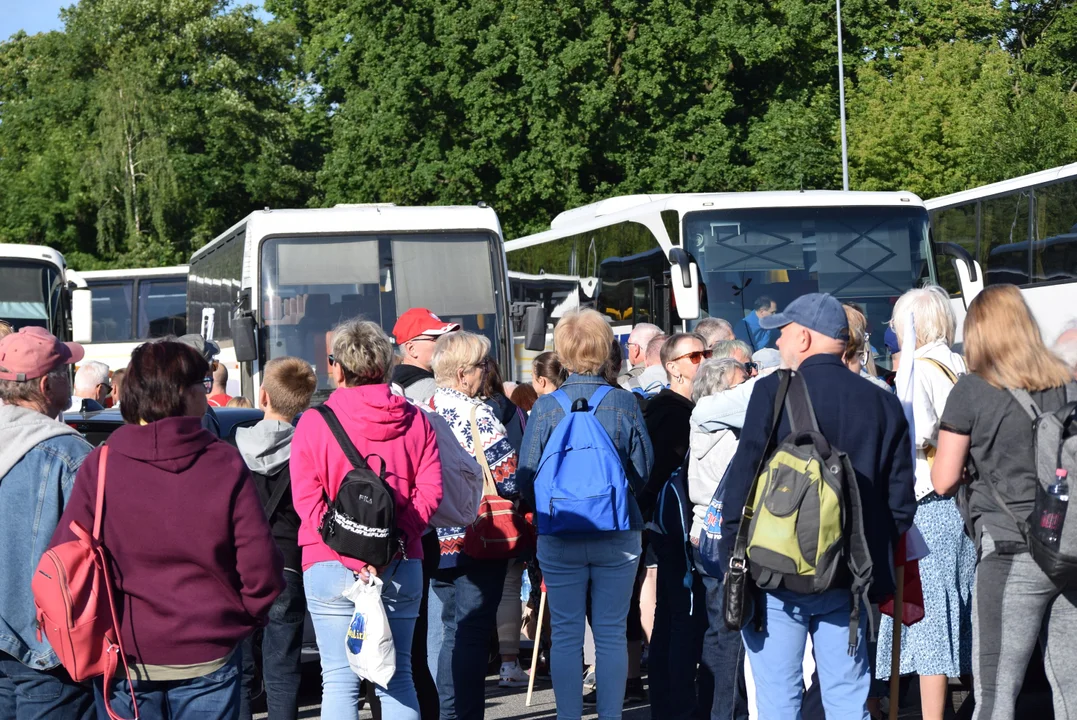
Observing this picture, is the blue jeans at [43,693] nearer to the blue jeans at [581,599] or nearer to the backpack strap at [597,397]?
the blue jeans at [581,599]

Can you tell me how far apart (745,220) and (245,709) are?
34.1ft

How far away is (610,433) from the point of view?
6.41m

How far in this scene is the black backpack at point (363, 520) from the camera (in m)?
5.15

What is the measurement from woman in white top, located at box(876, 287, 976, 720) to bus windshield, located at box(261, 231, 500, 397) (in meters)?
6.98

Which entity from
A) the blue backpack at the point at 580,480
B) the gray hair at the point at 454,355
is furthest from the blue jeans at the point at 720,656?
the gray hair at the point at 454,355

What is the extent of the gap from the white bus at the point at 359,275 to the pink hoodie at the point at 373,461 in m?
7.74

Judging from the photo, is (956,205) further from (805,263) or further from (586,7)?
(586,7)

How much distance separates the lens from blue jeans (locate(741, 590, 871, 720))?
5.15 metres

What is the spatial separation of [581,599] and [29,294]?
15.8 meters

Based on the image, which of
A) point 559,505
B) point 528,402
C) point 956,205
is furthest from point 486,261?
point 956,205

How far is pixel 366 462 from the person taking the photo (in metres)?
5.29

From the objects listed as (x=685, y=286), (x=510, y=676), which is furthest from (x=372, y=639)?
(x=685, y=286)

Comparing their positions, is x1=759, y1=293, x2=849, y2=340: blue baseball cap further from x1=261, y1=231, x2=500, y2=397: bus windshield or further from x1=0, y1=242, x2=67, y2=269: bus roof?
x1=0, y1=242, x2=67, y2=269: bus roof

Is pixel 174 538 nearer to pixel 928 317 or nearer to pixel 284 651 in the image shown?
pixel 284 651
